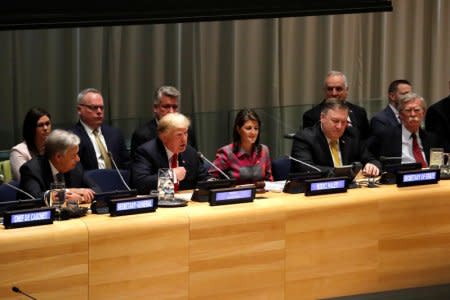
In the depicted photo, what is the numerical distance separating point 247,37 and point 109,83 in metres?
1.27

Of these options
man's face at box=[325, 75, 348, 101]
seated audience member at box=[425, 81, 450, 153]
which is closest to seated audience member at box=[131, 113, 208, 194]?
man's face at box=[325, 75, 348, 101]

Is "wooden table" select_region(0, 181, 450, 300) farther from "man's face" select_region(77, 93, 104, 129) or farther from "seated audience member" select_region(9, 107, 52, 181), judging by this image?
"man's face" select_region(77, 93, 104, 129)

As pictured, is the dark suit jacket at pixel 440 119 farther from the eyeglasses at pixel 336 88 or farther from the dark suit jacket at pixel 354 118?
the eyeglasses at pixel 336 88

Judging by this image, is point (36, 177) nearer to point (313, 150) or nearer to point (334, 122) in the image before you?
point (313, 150)

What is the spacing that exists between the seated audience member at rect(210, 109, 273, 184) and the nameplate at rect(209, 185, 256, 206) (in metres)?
0.98

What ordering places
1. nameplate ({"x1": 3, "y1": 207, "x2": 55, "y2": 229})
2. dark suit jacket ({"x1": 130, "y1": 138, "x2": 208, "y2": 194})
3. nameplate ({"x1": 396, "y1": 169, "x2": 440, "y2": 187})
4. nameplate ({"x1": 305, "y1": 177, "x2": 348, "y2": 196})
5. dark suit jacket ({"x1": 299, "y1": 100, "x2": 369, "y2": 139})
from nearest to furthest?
nameplate ({"x1": 3, "y1": 207, "x2": 55, "y2": 229}), nameplate ({"x1": 305, "y1": 177, "x2": 348, "y2": 196}), nameplate ({"x1": 396, "y1": 169, "x2": 440, "y2": 187}), dark suit jacket ({"x1": 130, "y1": 138, "x2": 208, "y2": 194}), dark suit jacket ({"x1": 299, "y1": 100, "x2": 369, "y2": 139})

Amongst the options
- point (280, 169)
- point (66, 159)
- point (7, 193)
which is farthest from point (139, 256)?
point (280, 169)

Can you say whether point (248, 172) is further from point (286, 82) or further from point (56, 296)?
point (286, 82)

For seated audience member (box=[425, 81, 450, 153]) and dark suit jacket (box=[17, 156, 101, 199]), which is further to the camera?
seated audience member (box=[425, 81, 450, 153])

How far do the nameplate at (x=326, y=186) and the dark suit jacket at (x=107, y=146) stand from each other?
67.5 inches

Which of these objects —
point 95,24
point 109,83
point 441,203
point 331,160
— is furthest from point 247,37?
point 95,24

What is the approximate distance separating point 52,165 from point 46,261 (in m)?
0.96

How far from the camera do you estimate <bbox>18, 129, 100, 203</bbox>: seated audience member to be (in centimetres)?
517

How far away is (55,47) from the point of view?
7840 mm
